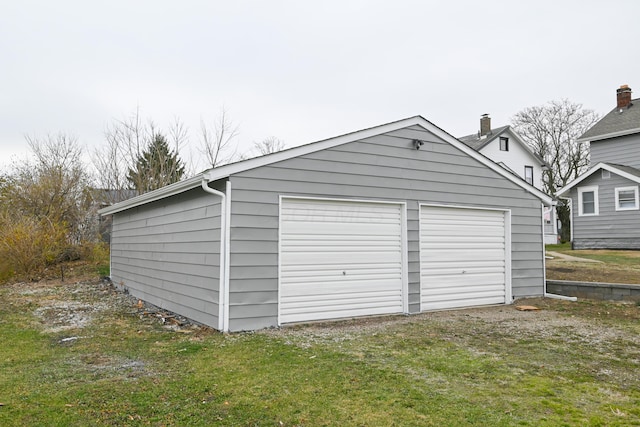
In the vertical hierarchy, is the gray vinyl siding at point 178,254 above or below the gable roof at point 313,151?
below

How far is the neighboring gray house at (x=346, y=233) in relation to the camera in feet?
20.9

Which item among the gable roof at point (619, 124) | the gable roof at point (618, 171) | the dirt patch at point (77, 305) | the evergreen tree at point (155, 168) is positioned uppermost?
the gable roof at point (619, 124)

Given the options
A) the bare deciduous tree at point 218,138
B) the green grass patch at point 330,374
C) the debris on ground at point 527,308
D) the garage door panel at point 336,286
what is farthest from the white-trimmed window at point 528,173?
the garage door panel at point 336,286

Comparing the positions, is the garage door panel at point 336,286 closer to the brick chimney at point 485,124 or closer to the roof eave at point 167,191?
the roof eave at point 167,191

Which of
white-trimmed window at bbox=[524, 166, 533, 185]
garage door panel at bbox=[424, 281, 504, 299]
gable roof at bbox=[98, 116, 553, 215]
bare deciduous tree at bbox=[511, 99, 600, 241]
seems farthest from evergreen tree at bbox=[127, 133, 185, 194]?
bare deciduous tree at bbox=[511, 99, 600, 241]

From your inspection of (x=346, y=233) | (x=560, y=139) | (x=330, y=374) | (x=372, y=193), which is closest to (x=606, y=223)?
(x=372, y=193)

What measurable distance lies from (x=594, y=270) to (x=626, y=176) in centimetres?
659

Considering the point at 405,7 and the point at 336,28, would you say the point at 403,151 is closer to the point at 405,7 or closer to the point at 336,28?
the point at 405,7

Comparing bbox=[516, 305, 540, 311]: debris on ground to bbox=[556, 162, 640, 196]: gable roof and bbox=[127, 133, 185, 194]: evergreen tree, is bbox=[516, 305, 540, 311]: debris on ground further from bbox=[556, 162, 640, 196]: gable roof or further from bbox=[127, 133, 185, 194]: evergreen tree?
bbox=[127, 133, 185, 194]: evergreen tree

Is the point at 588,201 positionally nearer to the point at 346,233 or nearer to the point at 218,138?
the point at 346,233

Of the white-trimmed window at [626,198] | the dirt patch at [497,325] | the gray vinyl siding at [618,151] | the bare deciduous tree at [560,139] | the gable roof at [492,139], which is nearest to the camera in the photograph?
the dirt patch at [497,325]

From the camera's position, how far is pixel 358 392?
12.3 ft

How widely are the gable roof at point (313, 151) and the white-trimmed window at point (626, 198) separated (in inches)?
339

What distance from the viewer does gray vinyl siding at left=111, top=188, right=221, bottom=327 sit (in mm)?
6547
